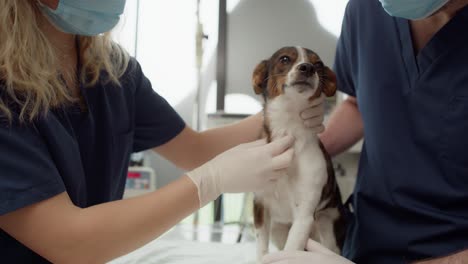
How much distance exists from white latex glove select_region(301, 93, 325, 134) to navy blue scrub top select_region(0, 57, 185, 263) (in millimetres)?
467

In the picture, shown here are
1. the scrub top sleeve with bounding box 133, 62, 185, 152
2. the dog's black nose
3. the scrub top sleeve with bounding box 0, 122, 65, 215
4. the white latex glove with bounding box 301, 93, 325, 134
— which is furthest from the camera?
the scrub top sleeve with bounding box 133, 62, 185, 152

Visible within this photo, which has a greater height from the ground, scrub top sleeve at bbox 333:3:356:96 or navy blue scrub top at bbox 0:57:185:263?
scrub top sleeve at bbox 333:3:356:96

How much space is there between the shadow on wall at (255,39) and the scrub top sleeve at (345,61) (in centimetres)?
201

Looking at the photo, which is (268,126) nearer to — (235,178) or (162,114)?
(235,178)

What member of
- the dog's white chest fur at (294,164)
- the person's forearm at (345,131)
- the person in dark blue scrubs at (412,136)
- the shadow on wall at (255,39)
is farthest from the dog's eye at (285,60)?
the shadow on wall at (255,39)

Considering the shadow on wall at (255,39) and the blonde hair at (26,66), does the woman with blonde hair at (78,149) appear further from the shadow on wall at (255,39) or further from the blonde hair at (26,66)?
the shadow on wall at (255,39)

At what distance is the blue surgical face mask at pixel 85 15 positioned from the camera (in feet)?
3.28

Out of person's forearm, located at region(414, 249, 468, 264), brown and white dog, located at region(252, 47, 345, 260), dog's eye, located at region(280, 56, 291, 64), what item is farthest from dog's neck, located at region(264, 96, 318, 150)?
person's forearm, located at region(414, 249, 468, 264)

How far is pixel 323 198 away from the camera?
4.01ft

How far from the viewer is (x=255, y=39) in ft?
11.6

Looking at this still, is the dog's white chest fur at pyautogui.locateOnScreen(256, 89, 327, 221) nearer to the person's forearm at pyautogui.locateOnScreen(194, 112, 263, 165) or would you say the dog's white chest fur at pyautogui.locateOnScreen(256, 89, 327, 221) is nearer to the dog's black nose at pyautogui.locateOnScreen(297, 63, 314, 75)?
the dog's black nose at pyautogui.locateOnScreen(297, 63, 314, 75)

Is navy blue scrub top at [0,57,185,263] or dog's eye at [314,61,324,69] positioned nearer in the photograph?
navy blue scrub top at [0,57,185,263]

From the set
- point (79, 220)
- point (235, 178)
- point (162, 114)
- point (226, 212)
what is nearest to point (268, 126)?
point (235, 178)

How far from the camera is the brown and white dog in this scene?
113 cm
